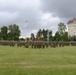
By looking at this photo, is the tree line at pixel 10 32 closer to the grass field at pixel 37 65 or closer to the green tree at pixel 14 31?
the green tree at pixel 14 31

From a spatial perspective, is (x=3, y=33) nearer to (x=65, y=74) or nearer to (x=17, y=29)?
(x=17, y=29)

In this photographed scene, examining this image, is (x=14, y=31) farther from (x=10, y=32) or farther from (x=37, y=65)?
(x=37, y=65)

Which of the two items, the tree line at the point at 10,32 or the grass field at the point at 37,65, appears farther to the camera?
the tree line at the point at 10,32

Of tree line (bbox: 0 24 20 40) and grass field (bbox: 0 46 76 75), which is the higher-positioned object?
tree line (bbox: 0 24 20 40)

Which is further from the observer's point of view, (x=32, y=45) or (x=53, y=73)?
(x=32, y=45)

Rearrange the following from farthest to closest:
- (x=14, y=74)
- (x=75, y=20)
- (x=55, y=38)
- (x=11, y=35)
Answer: (x=75, y=20)
(x=11, y=35)
(x=55, y=38)
(x=14, y=74)

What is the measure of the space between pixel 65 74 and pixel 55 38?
112m

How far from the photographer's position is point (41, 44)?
51.9m

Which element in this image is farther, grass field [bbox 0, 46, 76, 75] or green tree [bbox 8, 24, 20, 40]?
green tree [bbox 8, 24, 20, 40]

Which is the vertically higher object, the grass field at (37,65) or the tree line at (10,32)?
the tree line at (10,32)


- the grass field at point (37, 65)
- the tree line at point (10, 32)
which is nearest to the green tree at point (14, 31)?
the tree line at point (10, 32)

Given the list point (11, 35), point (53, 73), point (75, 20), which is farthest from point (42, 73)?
point (75, 20)

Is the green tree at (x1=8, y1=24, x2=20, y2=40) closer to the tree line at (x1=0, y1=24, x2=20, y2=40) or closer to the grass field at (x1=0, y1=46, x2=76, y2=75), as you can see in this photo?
the tree line at (x1=0, y1=24, x2=20, y2=40)

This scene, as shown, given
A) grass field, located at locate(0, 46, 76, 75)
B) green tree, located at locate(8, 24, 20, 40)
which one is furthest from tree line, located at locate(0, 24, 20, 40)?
grass field, located at locate(0, 46, 76, 75)
